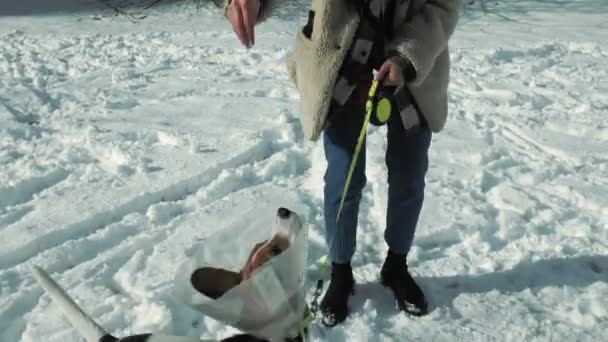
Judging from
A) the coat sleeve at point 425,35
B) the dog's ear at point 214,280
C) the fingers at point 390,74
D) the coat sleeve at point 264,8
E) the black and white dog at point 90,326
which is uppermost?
the coat sleeve at point 264,8

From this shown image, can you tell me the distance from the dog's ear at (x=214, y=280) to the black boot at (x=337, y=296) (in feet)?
3.61

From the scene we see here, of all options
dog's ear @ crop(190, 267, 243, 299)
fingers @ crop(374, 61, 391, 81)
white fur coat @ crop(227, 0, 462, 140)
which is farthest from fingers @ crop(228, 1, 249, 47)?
dog's ear @ crop(190, 267, 243, 299)

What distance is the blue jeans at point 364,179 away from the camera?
81.5 inches

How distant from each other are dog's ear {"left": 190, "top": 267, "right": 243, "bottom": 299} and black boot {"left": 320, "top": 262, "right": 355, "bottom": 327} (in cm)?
110

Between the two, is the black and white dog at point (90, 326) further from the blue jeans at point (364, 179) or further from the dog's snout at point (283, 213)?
the blue jeans at point (364, 179)

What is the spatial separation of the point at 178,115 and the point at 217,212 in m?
1.36

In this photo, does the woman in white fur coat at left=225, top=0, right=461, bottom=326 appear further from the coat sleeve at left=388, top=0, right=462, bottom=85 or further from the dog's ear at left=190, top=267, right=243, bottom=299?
the dog's ear at left=190, top=267, right=243, bottom=299

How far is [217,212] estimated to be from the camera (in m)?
3.13

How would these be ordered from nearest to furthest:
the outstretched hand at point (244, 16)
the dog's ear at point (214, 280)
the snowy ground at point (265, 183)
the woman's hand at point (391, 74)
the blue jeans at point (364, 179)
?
1. the dog's ear at point (214, 280)
2. the outstretched hand at point (244, 16)
3. the woman's hand at point (391, 74)
4. the blue jeans at point (364, 179)
5. the snowy ground at point (265, 183)

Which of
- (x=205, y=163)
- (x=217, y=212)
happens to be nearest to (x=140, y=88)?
(x=205, y=163)

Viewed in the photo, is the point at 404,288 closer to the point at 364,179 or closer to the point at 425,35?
the point at 364,179

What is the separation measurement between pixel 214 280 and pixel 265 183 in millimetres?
2118

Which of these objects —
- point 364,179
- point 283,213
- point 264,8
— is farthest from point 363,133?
point 283,213

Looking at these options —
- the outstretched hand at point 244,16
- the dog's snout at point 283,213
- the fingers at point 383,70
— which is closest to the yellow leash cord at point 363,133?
the fingers at point 383,70
